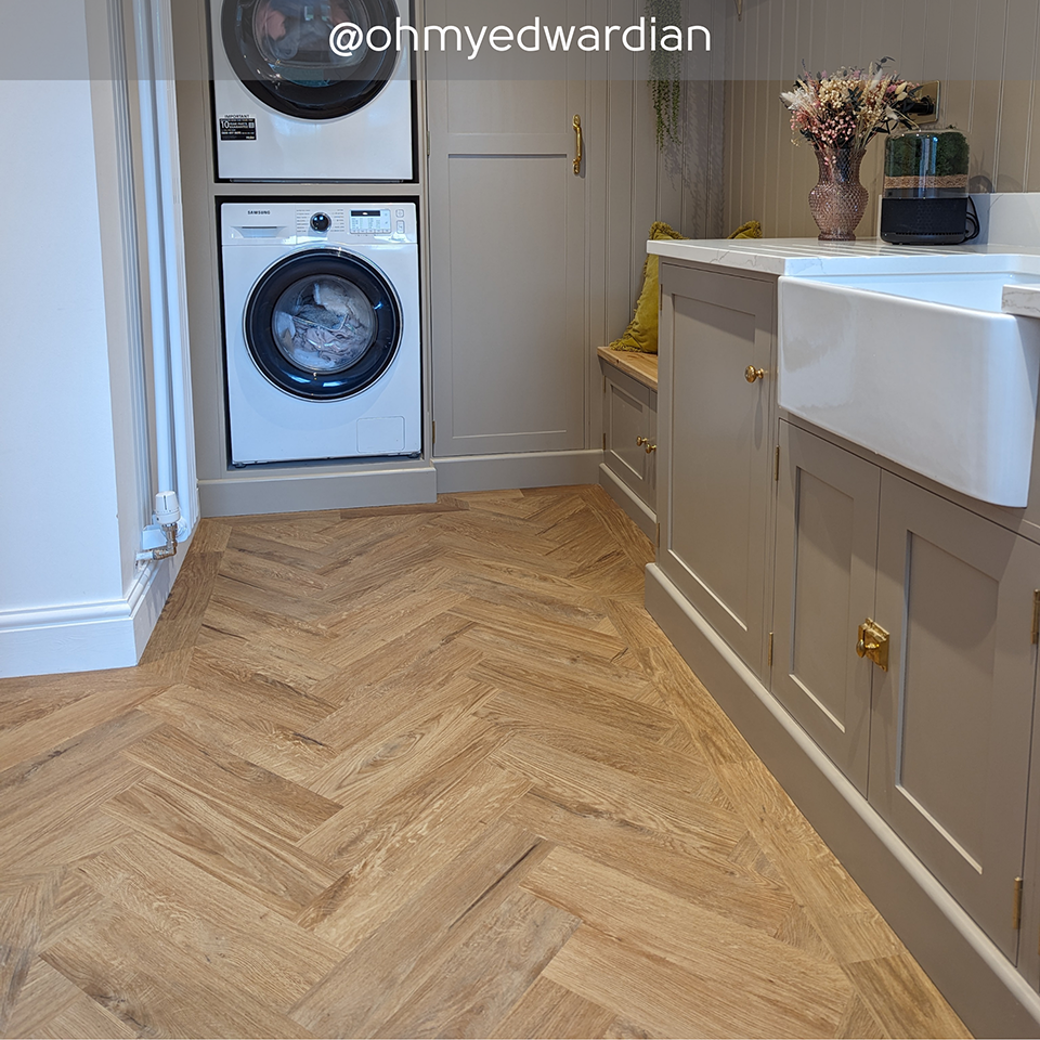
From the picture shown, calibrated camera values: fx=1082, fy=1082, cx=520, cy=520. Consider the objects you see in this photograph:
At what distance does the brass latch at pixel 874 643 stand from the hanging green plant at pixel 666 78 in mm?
2805

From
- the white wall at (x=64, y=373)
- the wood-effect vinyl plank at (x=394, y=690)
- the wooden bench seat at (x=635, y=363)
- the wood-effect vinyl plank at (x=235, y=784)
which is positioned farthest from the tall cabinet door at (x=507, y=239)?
the wood-effect vinyl plank at (x=235, y=784)

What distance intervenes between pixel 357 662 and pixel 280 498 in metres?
1.45

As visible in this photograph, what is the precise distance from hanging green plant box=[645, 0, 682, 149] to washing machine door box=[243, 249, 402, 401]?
1181 mm

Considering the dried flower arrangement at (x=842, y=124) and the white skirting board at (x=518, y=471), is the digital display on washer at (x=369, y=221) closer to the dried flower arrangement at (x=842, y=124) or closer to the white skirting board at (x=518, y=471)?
the white skirting board at (x=518, y=471)

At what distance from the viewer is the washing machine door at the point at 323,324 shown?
3.64 meters

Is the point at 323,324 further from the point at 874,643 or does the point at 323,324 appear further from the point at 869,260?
the point at 874,643

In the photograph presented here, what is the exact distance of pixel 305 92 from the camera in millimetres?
3527

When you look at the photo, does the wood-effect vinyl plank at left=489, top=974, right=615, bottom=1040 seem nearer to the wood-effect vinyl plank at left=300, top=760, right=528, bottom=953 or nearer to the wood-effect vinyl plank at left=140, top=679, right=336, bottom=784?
the wood-effect vinyl plank at left=300, top=760, right=528, bottom=953

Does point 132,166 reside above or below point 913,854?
above

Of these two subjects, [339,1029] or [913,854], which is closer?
[339,1029]

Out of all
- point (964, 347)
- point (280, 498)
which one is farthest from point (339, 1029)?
point (280, 498)

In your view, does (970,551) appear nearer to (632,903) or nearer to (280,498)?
(632,903)

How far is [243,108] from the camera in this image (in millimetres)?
3510

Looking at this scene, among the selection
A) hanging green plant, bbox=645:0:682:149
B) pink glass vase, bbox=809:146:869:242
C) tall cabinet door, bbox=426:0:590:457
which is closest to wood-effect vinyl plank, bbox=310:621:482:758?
pink glass vase, bbox=809:146:869:242
